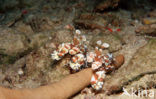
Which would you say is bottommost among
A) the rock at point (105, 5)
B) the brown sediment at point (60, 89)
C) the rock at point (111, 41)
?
the brown sediment at point (60, 89)

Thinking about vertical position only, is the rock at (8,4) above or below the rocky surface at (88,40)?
above

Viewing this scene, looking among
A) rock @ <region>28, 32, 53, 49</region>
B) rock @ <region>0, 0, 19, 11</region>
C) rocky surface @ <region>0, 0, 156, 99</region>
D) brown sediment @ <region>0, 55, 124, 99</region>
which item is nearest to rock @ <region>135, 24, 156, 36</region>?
rocky surface @ <region>0, 0, 156, 99</region>

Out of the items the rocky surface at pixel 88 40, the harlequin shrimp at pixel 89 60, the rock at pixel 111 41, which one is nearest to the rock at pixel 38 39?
the rocky surface at pixel 88 40

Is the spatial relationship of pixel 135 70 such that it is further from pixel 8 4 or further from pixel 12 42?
pixel 8 4

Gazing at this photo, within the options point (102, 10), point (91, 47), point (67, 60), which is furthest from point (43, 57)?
point (102, 10)

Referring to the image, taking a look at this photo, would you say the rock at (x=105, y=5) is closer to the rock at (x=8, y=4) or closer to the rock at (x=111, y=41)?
the rock at (x=111, y=41)

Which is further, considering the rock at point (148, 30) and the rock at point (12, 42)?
Answer: the rock at point (148, 30)

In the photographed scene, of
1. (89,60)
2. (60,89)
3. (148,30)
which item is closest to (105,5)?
(148,30)

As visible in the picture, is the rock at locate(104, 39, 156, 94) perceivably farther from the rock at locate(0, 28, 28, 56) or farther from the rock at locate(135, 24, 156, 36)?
the rock at locate(0, 28, 28, 56)

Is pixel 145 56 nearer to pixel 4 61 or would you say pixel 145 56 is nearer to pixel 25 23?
pixel 4 61
